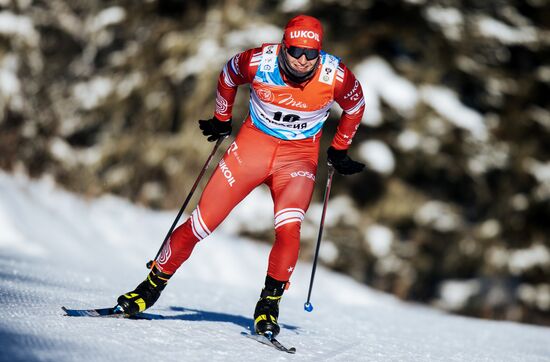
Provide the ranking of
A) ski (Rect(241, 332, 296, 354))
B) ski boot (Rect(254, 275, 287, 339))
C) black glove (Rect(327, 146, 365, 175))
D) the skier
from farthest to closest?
black glove (Rect(327, 146, 365, 175)) < the skier < ski boot (Rect(254, 275, 287, 339)) < ski (Rect(241, 332, 296, 354))

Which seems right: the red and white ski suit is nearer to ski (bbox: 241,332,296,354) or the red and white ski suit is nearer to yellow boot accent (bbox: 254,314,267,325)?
yellow boot accent (bbox: 254,314,267,325)

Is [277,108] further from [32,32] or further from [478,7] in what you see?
[32,32]

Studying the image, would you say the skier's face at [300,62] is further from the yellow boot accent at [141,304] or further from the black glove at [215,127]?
the yellow boot accent at [141,304]


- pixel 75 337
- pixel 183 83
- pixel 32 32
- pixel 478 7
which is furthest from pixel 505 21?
pixel 75 337

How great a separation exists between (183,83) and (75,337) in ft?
40.6

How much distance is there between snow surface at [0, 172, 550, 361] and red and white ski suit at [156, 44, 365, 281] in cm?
55

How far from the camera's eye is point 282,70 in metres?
3.88

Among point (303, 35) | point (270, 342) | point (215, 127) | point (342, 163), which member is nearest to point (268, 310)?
point (270, 342)

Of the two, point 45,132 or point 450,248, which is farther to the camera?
point 45,132

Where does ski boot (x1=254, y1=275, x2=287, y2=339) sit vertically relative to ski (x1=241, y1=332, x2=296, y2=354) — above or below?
above

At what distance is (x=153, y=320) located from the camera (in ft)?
12.4

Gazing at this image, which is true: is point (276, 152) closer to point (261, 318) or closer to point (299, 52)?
point (299, 52)

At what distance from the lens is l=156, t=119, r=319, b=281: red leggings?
153 inches

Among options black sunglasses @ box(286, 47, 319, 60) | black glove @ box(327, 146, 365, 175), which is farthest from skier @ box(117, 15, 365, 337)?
black glove @ box(327, 146, 365, 175)
